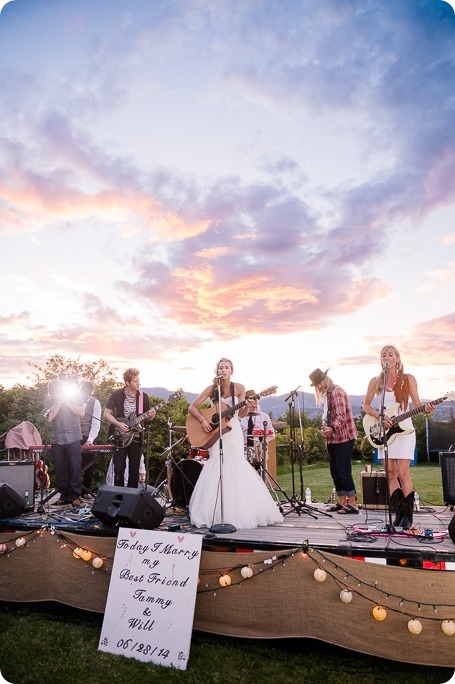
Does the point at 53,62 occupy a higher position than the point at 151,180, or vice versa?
the point at 53,62

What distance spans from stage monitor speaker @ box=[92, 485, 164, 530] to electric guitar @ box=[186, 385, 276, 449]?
1.02 meters

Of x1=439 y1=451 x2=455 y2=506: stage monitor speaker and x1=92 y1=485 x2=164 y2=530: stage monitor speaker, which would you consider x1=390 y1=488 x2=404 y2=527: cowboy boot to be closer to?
x1=439 y1=451 x2=455 y2=506: stage monitor speaker

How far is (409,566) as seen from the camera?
3.78 meters

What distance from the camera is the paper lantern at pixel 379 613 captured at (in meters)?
3.34

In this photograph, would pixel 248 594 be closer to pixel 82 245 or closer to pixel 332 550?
pixel 332 550

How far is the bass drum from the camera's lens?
6.22 metres

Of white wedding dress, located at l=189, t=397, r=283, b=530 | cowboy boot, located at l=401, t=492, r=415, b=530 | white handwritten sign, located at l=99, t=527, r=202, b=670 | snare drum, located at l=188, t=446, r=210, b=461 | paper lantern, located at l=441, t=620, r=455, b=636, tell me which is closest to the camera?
paper lantern, located at l=441, t=620, r=455, b=636

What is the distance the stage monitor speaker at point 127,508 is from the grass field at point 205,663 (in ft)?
2.87

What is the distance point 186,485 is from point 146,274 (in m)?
4.71

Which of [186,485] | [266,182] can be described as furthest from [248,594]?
[266,182]

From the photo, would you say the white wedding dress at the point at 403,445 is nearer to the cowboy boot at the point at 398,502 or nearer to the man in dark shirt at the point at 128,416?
the cowboy boot at the point at 398,502

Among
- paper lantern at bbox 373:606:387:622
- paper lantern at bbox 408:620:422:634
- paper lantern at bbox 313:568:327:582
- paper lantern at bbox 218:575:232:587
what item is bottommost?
paper lantern at bbox 408:620:422:634

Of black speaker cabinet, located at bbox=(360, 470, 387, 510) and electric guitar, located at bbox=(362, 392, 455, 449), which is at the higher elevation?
electric guitar, located at bbox=(362, 392, 455, 449)

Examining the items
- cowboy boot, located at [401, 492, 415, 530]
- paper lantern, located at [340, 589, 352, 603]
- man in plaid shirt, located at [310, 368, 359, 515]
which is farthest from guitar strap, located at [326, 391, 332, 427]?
paper lantern, located at [340, 589, 352, 603]
